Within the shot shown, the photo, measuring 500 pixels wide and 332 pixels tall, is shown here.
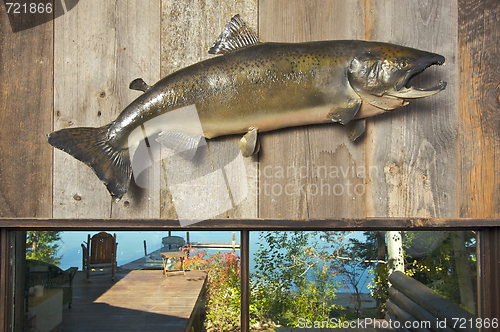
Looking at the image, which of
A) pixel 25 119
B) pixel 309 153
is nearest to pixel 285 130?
pixel 309 153

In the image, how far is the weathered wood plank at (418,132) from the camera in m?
1.49

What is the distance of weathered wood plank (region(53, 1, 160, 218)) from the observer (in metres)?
1.55

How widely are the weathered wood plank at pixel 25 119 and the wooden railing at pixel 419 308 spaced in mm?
1760

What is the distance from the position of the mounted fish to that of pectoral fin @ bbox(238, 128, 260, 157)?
5 cm

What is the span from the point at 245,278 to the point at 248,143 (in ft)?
2.18

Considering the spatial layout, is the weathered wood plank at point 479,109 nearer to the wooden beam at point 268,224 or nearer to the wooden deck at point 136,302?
the wooden beam at point 268,224

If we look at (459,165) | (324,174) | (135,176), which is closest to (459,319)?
(459,165)

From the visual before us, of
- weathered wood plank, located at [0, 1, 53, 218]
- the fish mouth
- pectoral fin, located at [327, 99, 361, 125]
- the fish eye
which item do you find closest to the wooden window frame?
weathered wood plank, located at [0, 1, 53, 218]

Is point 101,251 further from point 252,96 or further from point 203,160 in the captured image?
point 252,96

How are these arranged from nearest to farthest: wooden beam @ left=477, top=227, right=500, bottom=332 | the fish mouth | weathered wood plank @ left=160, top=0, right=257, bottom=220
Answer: the fish mouth, wooden beam @ left=477, top=227, right=500, bottom=332, weathered wood plank @ left=160, top=0, right=257, bottom=220

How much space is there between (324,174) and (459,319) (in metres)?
0.94

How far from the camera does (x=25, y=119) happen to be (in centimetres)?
155

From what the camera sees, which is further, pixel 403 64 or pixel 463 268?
pixel 463 268

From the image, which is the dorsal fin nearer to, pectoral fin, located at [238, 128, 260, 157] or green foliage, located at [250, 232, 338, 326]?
pectoral fin, located at [238, 128, 260, 157]
